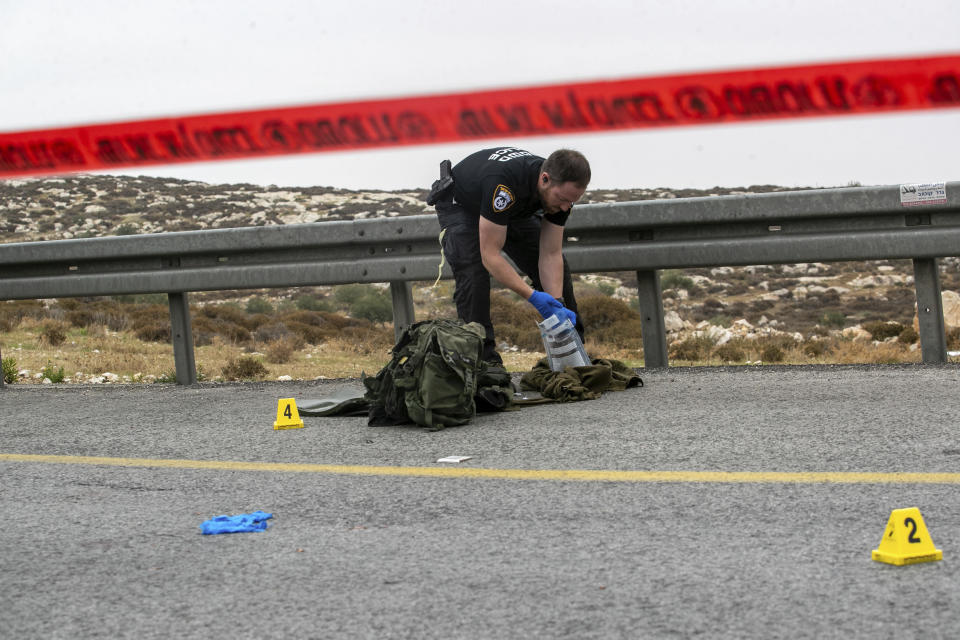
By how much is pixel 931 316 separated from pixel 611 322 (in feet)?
35.7

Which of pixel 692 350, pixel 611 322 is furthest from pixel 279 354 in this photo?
pixel 611 322

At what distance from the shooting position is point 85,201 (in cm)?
3534

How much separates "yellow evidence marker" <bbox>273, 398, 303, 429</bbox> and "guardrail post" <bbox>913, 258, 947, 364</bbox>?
139 inches

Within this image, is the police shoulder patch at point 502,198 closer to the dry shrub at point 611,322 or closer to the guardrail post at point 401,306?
the guardrail post at point 401,306

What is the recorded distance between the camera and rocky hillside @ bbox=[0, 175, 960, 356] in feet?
62.4

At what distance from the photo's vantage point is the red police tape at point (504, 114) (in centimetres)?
1366

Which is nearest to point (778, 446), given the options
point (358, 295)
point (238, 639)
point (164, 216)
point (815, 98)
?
point (238, 639)

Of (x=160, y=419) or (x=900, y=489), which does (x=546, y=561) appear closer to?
(x=900, y=489)

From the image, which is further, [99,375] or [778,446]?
[99,375]

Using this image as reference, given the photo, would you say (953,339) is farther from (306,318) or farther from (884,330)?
(306,318)

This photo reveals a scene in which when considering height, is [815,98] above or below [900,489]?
above

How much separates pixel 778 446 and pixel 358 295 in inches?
750

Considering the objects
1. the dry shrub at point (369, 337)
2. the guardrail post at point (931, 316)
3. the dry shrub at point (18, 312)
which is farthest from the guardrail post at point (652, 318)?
the dry shrub at point (18, 312)

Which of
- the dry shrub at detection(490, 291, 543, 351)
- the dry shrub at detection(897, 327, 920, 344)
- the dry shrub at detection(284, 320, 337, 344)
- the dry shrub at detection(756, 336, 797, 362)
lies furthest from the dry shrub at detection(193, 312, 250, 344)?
the dry shrub at detection(897, 327, 920, 344)
